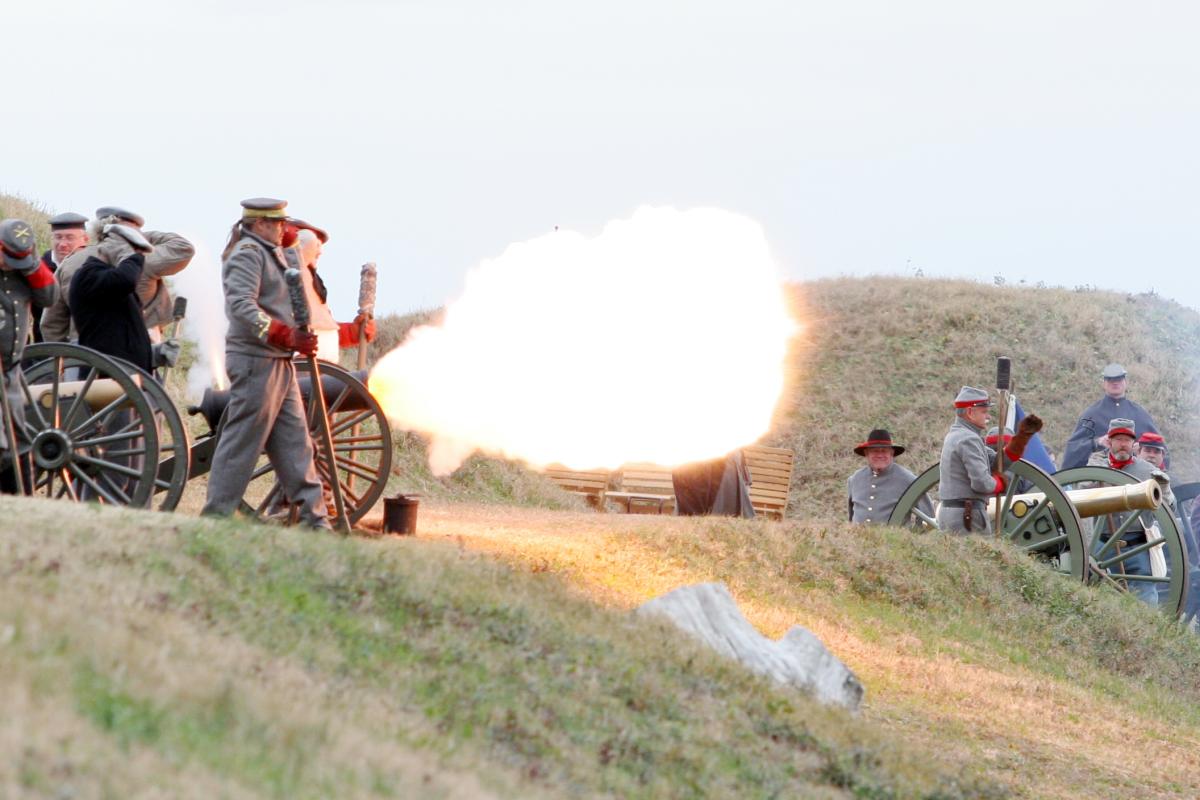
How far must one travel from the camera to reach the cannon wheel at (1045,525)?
45.0 ft

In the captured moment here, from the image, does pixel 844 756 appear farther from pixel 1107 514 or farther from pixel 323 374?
pixel 1107 514

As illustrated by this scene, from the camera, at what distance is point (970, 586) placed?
41.9 feet

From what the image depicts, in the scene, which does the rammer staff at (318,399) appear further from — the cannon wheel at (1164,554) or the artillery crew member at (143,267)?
the cannon wheel at (1164,554)

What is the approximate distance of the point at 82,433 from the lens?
8.98m

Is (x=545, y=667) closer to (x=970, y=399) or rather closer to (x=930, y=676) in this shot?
(x=930, y=676)

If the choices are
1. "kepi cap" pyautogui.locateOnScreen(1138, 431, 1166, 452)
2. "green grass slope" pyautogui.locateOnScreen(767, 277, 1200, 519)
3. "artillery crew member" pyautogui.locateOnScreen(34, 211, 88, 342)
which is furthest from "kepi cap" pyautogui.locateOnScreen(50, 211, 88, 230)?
"green grass slope" pyautogui.locateOnScreen(767, 277, 1200, 519)

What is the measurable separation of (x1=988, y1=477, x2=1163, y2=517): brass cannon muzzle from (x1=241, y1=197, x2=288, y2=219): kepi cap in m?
7.07

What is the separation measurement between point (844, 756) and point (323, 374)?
4610 millimetres

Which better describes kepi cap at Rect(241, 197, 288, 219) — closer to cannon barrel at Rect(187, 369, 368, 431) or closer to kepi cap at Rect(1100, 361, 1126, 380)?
cannon barrel at Rect(187, 369, 368, 431)

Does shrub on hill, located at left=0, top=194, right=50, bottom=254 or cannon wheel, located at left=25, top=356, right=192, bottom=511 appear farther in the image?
shrub on hill, located at left=0, top=194, right=50, bottom=254

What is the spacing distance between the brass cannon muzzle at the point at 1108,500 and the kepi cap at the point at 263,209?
23.2ft

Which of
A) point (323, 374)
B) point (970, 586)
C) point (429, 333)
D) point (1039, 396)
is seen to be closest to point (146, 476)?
point (323, 374)

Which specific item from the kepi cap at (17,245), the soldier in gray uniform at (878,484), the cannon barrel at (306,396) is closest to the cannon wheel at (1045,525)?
the soldier in gray uniform at (878,484)

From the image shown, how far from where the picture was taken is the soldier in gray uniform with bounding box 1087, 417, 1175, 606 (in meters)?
14.7
